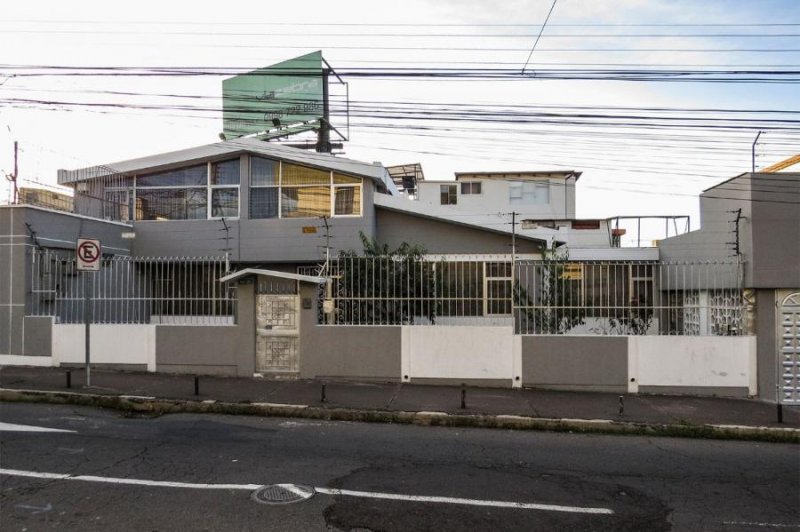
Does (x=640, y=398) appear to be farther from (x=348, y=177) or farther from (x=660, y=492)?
(x=348, y=177)

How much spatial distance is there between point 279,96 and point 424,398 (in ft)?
52.4

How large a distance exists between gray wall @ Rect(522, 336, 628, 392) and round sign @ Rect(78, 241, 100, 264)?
806cm

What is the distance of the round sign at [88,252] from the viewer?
395 inches

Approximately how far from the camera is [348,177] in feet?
56.4

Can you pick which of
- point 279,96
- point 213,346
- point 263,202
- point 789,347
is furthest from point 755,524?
point 279,96

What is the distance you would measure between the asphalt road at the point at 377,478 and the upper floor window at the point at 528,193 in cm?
2890

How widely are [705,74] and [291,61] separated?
16088mm

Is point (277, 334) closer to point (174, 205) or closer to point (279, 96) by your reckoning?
point (174, 205)

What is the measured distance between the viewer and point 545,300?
11.2m

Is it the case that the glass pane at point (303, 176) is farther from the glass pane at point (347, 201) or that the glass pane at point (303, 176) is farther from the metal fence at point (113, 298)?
the metal fence at point (113, 298)

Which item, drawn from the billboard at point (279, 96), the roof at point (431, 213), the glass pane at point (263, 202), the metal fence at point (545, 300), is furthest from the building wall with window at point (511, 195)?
the metal fence at point (545, 300)

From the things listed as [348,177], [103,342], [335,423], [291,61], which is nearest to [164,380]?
[103,342]

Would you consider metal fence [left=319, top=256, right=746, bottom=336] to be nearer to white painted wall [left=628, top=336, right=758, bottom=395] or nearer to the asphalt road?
white painted wall [left=628, top=336, right=758, bottom=395]

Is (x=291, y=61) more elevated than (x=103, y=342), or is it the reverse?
(x=291, y=61)
